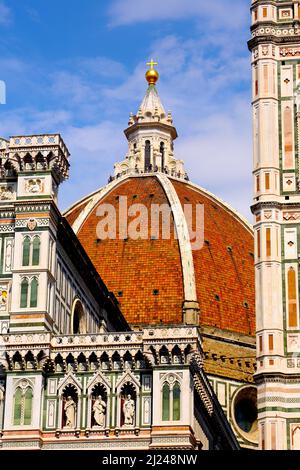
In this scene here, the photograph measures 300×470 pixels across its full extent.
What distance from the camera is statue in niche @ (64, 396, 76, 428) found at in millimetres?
28875

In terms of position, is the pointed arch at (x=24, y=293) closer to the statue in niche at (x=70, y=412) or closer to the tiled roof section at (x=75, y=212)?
the statue in niche at (x=70, y=412)

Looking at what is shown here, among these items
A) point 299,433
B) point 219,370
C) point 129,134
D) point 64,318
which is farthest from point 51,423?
point 129,134

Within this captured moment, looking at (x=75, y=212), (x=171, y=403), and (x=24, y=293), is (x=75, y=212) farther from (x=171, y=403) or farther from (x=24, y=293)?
(x=171, y=403)

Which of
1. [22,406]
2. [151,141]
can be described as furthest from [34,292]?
[151,141]

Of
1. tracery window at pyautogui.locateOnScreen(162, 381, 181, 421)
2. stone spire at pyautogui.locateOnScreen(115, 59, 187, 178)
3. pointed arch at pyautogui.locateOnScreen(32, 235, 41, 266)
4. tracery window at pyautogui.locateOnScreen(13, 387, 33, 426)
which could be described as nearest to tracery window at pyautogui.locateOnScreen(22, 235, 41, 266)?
pointed arch at pyautogui.locateOnScreen(32, 235, 41, 266)

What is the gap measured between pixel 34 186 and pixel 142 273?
26079mm

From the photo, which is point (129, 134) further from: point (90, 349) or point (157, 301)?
point (90, 349)

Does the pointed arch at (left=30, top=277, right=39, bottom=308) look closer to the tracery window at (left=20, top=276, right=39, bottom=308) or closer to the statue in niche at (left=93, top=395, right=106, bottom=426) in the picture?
the tracery window at (left=20, top=276, right=39, bottom=308)

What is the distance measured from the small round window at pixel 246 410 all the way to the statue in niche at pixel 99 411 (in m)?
24.1

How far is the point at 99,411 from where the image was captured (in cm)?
2892
